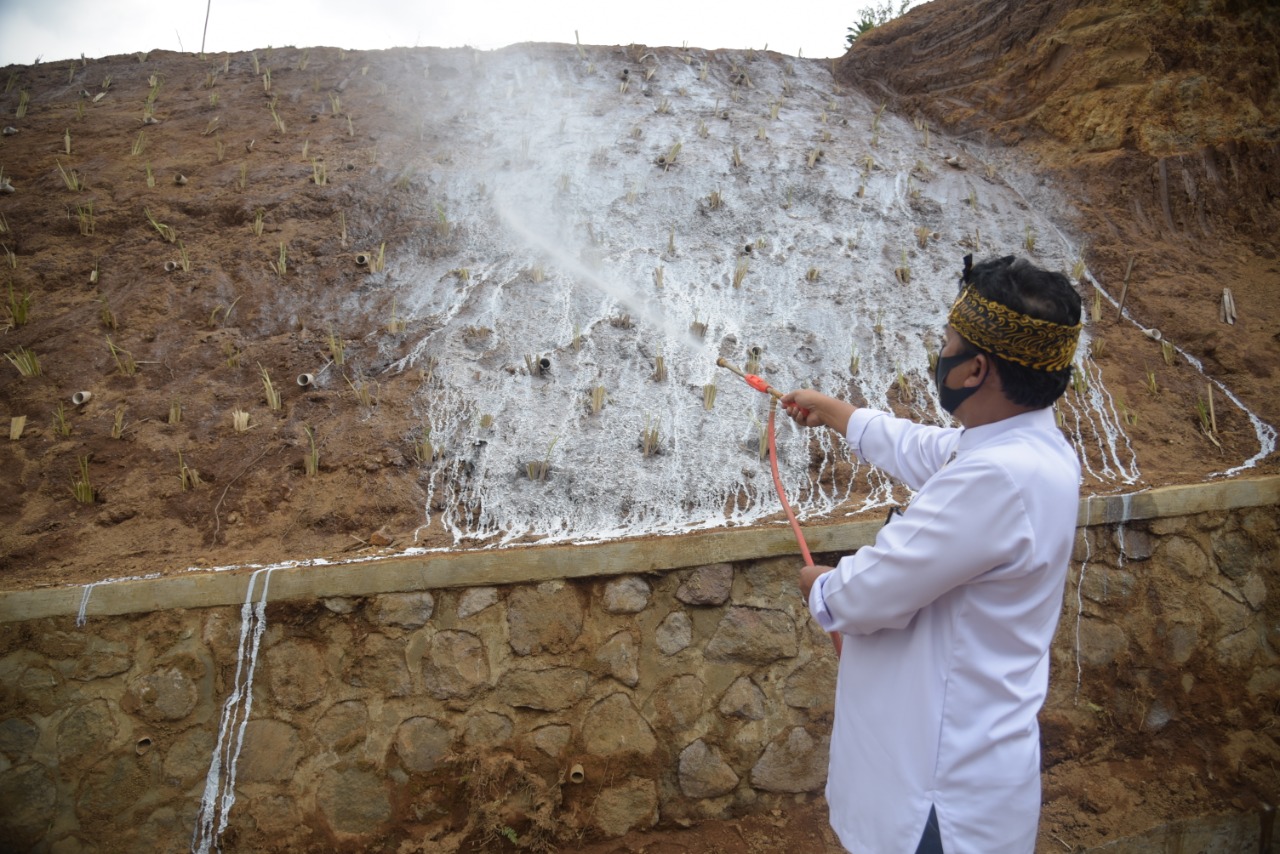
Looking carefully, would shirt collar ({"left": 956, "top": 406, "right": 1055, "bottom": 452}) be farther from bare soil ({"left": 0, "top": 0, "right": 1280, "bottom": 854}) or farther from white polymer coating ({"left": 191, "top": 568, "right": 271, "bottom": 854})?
white polymer coating ({"left": 191, "top": 568, "right": 271, "bottom": 854})

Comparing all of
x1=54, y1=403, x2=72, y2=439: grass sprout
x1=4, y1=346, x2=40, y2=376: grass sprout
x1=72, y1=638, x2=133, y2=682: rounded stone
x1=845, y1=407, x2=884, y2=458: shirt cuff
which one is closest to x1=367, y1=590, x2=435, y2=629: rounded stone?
x1=72, y1=638, x2=133, y2=682: rounded stone

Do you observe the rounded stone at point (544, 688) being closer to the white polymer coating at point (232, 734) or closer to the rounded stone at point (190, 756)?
the white polymer coating at point (232, 734)

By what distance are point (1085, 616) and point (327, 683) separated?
10.8 feet

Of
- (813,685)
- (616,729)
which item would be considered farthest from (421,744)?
(813,685)

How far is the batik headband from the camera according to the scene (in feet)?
5.41

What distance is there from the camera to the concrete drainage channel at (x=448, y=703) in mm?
2908

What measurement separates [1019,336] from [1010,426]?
0.65 ft

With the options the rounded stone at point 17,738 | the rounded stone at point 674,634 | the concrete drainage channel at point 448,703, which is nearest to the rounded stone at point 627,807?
the concrete drainage channel at point 448,703

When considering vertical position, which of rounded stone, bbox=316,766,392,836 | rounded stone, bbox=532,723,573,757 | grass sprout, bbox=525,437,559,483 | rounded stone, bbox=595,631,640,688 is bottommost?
rounded stone, bbox=316,766,392,836

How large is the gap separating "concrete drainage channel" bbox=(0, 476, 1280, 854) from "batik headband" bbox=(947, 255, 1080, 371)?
5.58 feet

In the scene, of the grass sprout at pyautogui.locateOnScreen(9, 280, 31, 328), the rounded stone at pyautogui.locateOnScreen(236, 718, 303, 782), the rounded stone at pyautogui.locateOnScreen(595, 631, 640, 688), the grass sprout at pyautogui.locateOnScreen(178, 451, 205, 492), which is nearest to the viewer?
the rounded stone at pyautogui.locateOnScreen(236, 718, 303, 782)

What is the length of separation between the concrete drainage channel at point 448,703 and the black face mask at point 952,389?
1.51 meters

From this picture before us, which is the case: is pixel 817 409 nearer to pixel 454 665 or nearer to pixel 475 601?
pixel 475 601

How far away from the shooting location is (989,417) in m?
1.76
